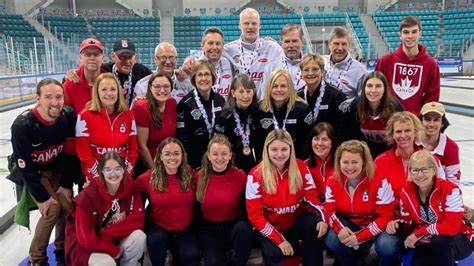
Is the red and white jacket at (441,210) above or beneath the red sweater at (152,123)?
beneath

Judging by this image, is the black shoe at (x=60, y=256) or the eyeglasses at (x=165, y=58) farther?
the eyeglasses at (x=165, y=58)

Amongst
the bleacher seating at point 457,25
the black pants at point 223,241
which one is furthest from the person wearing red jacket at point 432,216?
the bleacher seating at point 457,25

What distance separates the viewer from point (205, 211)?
94.8 inches

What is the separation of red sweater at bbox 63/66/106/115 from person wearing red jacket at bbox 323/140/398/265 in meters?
1.57

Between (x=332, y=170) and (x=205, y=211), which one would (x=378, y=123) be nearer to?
(x=332, y=170)

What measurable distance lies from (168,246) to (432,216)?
4.56ft

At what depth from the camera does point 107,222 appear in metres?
2.26

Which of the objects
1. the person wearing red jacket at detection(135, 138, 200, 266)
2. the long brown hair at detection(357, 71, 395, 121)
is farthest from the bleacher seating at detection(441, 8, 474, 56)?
the person wearing red jacket at detection(135, 138, 200, 266)

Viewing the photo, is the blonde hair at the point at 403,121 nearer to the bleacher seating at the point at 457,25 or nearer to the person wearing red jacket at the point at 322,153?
the person wearing red jacket at the point at 322,153

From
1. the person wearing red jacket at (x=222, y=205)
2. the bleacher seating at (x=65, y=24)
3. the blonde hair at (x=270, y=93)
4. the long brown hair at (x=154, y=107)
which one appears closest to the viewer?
the person wearing red jacket at (x=222, y=205)

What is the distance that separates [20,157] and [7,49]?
9.24m

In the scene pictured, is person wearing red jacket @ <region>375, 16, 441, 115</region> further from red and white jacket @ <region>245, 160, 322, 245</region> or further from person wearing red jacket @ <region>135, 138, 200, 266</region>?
person wearing red jacket @ <region>135, 138, 200, 266</region>

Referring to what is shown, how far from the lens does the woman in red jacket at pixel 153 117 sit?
8.59ft

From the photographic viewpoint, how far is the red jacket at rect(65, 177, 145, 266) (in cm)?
217
